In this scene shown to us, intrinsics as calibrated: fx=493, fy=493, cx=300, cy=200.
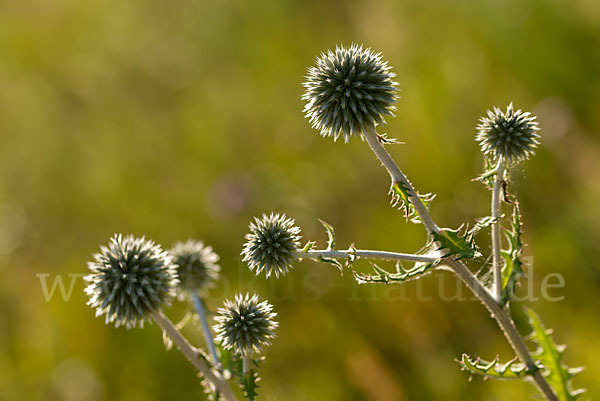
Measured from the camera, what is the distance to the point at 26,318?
514 centimetres

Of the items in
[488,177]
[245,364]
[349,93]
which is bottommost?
[245,364]

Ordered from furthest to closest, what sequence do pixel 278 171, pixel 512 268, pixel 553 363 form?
pixel 278 171 → pixel 553 363 → pixel 512 268

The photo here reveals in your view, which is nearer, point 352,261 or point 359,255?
point 359,255

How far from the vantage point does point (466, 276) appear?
2.12 meters

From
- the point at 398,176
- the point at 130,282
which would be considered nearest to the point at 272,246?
the point at 398,176

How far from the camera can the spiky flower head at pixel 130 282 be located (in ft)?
7.80

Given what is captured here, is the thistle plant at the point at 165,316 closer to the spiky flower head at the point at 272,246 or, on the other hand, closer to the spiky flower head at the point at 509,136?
the spiky flower head at the point at 272,246

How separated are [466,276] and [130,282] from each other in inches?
61.8

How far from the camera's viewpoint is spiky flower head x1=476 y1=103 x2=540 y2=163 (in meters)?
2.28

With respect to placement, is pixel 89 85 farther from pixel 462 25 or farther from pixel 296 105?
pixel 462 25

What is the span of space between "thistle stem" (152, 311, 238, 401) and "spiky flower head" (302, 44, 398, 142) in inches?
44.6

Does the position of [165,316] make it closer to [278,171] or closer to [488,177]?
[488,177]

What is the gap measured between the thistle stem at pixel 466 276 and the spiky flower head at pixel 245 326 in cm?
79

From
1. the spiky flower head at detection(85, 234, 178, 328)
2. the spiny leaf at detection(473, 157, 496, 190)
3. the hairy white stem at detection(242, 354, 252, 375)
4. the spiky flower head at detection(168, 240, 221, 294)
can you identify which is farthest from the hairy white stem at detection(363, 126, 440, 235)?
the spiky flower head at detection(168, 240, 221, 294)
